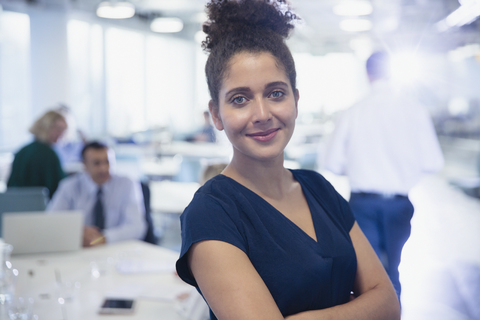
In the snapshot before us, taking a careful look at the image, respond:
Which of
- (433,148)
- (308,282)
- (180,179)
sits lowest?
(180,179)

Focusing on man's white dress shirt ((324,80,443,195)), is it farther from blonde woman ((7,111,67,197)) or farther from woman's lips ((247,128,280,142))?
blonde woman ((7,111,67,197))

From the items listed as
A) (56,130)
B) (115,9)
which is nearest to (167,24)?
(115,9)

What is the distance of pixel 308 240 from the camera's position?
3.52 feet

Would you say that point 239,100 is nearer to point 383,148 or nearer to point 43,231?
point 43,231

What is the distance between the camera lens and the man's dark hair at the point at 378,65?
124 inches

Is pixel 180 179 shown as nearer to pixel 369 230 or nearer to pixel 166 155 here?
pixel 166 155

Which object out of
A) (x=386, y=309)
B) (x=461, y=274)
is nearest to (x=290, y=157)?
(x=461, y=274)

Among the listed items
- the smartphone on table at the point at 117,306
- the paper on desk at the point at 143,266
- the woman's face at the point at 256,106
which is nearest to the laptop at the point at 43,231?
the paper on desk at the point at 143,266

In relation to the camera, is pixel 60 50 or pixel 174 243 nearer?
pixel 174 243

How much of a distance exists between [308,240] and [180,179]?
4.39 meters

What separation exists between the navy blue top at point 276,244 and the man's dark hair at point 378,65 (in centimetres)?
225

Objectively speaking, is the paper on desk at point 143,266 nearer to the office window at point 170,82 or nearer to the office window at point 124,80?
the office window at point 124,80

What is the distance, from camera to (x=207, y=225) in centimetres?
96

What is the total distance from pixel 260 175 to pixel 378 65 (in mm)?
2347
